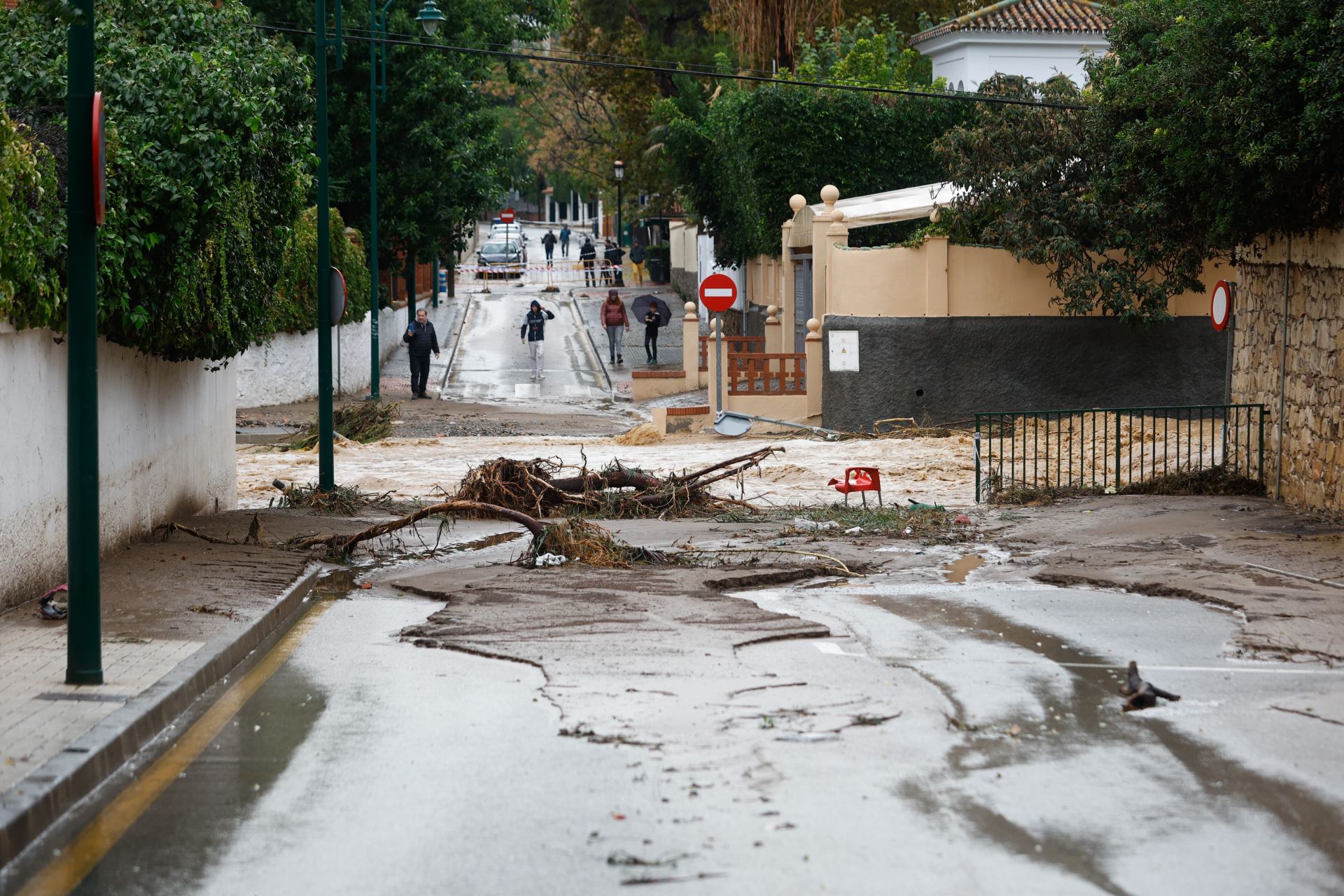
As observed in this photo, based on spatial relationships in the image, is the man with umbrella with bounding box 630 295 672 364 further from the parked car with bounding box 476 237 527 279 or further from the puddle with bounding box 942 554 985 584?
the puddle with bounding box 942 554 985 584

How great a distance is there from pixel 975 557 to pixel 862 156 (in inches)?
999

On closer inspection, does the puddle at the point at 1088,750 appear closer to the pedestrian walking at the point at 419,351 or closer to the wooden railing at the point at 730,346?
the wooden railing at the point at 730,346

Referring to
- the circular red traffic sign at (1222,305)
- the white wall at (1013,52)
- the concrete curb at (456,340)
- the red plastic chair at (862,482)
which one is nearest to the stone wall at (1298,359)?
the circular red traffic sign at (1222,305)

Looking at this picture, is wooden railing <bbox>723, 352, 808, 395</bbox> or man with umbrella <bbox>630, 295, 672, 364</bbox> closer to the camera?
wooden railing <bbox>723, 352, 808, 395</bbox>

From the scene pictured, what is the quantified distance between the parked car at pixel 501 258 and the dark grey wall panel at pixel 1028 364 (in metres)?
45.0

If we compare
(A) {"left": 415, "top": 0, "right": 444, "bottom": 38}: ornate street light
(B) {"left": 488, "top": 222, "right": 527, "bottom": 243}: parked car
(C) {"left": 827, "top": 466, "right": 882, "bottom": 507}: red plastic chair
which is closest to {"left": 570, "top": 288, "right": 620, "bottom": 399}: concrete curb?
(A) {"left": 415, "top": 0, "right": 444, "bottom": 38}: ornate street light

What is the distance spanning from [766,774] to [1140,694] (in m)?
2.42

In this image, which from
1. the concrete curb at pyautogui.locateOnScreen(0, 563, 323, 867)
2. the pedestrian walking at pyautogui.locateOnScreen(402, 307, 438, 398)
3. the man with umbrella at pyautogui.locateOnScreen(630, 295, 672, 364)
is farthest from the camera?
the man with umbrella at pyautogui.locateOnScreen(630, 295, 672, 364)

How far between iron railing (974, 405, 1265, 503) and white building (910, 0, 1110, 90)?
86.6 feet

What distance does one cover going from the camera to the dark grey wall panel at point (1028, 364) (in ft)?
88.1

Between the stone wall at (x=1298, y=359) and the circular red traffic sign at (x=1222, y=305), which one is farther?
the circular red traffic sign at (x=1222, y=305)

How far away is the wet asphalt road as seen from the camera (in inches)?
216

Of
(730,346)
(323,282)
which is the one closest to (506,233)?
(730,346)

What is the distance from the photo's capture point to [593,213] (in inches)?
5881
